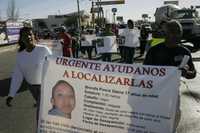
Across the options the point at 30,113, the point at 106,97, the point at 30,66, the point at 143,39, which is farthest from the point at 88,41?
the point at 106,97

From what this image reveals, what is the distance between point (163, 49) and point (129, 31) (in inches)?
514

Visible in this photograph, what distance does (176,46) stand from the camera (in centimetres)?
547

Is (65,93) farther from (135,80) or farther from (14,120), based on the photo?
(14,120)

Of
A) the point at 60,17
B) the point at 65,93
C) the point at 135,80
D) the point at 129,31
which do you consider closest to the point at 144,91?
the point at 135,80

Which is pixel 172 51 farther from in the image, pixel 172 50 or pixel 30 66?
pixel 30 66

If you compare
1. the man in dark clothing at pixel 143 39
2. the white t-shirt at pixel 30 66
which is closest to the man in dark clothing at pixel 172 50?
the white t-shirt at pixel 30 66

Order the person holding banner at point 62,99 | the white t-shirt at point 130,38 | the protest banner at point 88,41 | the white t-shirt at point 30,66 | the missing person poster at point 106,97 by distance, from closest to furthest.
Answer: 1. the missing person poster at point 106,97
2. the person holding banner at point 62,99
3. the white t-shirt at point 30,66
4. the white t-shirt at point 130,38
5. the protest banner at point 88,41

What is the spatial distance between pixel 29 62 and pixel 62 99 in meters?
1.26

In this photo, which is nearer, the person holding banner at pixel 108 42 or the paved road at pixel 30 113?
the paved road at pixel 30 113

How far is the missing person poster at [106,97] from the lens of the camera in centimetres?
496

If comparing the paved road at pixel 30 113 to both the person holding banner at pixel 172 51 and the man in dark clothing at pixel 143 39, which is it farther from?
the man in dark clothing at pixel 143 39

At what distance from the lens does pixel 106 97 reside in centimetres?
518

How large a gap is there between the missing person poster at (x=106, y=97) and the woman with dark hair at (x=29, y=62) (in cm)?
94

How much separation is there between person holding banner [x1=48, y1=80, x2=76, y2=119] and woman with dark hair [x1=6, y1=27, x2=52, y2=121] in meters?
1.08
